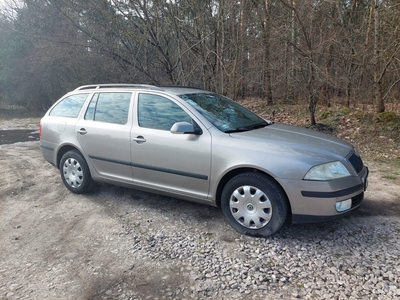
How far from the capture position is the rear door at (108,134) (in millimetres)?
3955

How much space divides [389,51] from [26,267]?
835 cm

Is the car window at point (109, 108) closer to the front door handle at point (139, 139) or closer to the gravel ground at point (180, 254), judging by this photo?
the front door handle at point (139, 139)

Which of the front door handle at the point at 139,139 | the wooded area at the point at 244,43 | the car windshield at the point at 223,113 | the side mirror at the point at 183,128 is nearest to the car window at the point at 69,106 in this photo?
the front door handle at the point at 139,139

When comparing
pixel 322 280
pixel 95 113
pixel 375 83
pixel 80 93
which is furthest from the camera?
pixel 375 83

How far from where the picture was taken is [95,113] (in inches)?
171

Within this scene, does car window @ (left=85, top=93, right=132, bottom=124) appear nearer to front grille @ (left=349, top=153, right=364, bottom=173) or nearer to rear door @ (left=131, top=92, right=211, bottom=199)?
Result: rear door @ (left=131, top=92, right=211, bottom=199)

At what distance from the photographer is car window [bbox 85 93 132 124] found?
4.05m

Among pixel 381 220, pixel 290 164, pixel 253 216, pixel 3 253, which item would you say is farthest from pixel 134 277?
pixel 381 220

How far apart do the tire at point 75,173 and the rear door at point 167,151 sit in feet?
3.20

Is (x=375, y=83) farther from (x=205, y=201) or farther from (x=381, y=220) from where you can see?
(x=205, y=201)

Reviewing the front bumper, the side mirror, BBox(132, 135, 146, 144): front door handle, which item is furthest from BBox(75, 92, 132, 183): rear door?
the front bumper

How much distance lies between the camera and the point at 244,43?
959 cm

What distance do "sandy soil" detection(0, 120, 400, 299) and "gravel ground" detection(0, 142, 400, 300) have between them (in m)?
0.01

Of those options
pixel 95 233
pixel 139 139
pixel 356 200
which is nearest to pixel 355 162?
pixel 356 200
